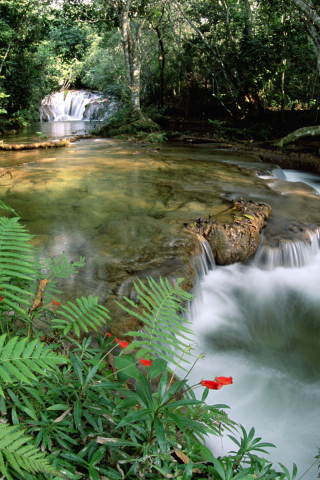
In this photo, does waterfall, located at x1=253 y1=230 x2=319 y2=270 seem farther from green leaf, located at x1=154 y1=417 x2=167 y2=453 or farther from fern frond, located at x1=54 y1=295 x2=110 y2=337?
green leaf, located at x1=154 y1=417 x2=167 y2=453

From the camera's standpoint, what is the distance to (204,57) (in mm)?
17266

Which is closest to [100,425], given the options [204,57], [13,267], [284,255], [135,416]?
[135,416]

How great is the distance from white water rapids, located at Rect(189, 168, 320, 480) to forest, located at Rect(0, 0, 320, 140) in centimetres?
844

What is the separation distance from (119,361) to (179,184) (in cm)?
615

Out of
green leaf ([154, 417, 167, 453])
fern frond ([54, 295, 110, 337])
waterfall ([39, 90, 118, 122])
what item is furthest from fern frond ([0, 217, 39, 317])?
waterfall ([39, 90, 118, 122])

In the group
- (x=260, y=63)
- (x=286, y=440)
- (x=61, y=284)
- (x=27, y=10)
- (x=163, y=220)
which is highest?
(x=27, y=10)

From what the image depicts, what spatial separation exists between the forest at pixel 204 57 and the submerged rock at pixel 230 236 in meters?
7.96

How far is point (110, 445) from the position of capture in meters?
1.24

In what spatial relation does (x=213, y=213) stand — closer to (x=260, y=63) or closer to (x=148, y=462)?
(x=148, y=462)

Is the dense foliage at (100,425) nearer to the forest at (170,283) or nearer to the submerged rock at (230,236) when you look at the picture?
the forest at (170,283)

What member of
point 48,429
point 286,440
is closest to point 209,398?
point 286,440

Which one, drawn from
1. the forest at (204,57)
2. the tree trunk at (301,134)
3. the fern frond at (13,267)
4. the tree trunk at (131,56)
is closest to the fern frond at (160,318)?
the fern frond at (13,267)

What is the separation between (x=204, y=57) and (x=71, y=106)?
15976mm

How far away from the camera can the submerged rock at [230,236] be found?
5.01 metres
